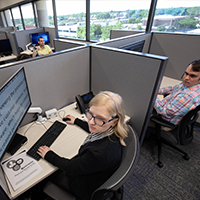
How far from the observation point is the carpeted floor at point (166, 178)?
121cm

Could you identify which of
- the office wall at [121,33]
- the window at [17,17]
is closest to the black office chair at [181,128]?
the office wall at [121,33]

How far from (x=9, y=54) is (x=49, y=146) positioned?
306 centimetres

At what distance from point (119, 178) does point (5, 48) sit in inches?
140

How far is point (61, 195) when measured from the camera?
27.9 inches

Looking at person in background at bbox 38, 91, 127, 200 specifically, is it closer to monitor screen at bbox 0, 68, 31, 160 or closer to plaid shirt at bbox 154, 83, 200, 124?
monitor screen at bbox 0, 68, 31, 160

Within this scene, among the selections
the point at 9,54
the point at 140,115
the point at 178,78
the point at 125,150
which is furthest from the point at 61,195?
the point at 9,54

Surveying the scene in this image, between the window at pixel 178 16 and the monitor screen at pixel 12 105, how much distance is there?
2.06 m

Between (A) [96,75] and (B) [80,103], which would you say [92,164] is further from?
(A) [96,75]

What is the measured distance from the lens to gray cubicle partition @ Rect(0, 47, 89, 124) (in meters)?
0.96

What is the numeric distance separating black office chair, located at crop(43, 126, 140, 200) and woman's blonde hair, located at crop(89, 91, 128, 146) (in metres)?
0.05

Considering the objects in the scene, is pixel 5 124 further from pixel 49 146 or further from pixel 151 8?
pixel 151 8

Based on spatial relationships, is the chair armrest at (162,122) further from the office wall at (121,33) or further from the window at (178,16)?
the window at (178,16)

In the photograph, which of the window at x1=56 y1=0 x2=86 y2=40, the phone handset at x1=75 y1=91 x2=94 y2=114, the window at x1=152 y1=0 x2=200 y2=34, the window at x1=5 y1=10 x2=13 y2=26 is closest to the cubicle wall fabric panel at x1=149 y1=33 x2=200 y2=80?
the window at x1=152 y1=0 x2=200 y2=34

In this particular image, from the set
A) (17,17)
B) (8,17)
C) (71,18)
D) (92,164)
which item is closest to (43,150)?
(92,164)
